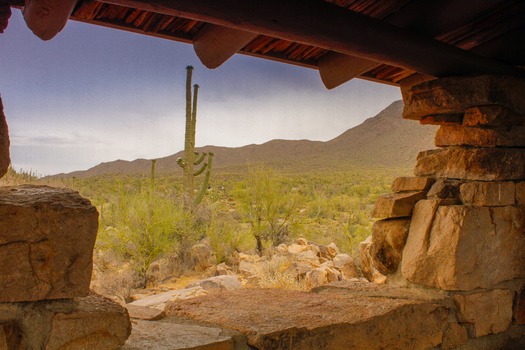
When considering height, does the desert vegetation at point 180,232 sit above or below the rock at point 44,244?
below

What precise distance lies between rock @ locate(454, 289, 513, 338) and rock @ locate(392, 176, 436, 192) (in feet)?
2.13

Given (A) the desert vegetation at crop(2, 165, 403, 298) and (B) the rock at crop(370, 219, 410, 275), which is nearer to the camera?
(B) the rock at crop(370, 219, 410, 275)

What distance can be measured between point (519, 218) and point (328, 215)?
10.00 m

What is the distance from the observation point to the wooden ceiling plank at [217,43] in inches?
83.4

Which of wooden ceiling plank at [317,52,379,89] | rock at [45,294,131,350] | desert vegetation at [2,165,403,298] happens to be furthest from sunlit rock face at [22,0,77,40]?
desert vegetation at [2,165,403,298]

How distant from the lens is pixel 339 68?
268cm

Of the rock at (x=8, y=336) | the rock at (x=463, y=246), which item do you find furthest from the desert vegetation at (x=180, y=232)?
the rock at (x=8, y=336)

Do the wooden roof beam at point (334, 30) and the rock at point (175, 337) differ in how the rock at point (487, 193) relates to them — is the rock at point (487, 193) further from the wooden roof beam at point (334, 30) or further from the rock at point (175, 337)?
the rock at point (175, 337)

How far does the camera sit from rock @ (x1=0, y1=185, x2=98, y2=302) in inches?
51.6

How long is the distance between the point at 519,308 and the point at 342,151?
29.3m

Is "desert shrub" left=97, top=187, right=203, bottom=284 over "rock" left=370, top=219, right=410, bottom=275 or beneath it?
beneath

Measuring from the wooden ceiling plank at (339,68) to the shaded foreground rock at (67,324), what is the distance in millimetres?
1788

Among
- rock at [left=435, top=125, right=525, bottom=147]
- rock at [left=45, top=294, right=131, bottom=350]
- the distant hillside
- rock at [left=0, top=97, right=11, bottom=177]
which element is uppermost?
the distant hillside

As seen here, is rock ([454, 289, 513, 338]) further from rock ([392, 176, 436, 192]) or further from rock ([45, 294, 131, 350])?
rock ([45, 294, 131, 350])
